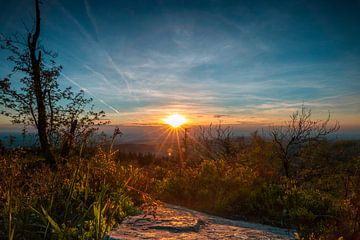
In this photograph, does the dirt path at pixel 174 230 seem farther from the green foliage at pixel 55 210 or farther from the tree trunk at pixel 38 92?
the tree trunk at pixel 38 92

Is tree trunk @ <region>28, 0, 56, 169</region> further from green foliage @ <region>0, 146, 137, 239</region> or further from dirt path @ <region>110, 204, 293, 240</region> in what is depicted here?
dirt path @ <region>110, 204, 293, 240</region>

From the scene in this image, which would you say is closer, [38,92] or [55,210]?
[55,210]

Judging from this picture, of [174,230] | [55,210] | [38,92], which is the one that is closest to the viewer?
[174,230]

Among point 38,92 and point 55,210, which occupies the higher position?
point 38,92

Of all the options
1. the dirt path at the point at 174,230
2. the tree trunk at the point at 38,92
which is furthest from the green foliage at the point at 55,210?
the tree trunk at the point at 38,92

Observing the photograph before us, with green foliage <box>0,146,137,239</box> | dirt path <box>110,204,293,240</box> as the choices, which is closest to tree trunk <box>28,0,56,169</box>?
green foliage <box>0,146,137,239</box>

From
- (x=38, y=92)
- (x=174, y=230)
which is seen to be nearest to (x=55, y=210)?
(x=174, y=230)

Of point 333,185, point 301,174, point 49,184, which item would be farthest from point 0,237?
point 301,174

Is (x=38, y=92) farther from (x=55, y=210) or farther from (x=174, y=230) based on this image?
(x=174, y=230)

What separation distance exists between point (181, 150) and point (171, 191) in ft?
26.1

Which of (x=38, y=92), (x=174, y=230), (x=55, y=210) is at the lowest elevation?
(x=174, y=230)

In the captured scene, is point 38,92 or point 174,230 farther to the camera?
point 38,92

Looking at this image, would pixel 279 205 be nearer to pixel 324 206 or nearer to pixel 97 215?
pixel 324 206

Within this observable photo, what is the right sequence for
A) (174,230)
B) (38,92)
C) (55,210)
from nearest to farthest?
(174,230), (55,210), (38,92)
